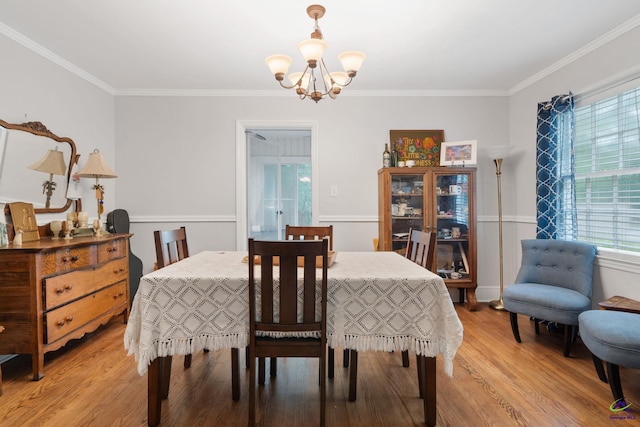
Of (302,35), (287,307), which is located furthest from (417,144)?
(287,307)

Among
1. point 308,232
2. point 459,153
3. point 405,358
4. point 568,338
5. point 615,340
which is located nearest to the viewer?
point 615,340

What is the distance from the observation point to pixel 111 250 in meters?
2.95

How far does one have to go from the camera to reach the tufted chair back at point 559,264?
8.78 ft

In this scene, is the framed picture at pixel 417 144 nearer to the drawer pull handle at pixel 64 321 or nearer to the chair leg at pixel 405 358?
the chair leg at pixel 405 358

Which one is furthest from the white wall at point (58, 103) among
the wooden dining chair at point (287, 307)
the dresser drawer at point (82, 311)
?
the wooden dining chair at point (287, 307)

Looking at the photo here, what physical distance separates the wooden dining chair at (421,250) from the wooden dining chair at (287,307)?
0.81 meters

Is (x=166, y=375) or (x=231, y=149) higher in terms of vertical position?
(x=231, y=149)

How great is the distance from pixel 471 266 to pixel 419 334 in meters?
2.23

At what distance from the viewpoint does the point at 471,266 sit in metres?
3.58

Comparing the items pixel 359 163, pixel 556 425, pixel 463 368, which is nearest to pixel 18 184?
pixel 359 163

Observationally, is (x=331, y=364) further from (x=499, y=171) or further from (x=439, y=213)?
(x=499, y=171)

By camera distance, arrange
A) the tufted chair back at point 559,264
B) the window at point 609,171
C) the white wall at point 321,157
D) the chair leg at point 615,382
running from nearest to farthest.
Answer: the chair leg at point 615,382 < the window at point 609,171 < the tufted chair back at point 559,264 < the white wall at point 321,157

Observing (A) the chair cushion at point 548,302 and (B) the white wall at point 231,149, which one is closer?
(A) the chair cushion at point 548,302

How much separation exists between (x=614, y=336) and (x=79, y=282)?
11.2ft
